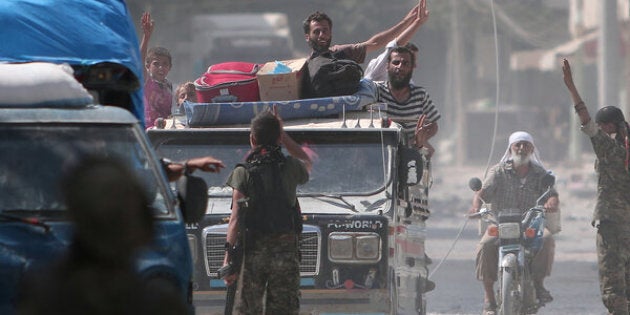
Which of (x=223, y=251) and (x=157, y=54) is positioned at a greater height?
(x=157, y=54)

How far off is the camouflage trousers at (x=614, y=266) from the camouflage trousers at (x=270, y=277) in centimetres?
325

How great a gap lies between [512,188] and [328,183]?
2.76 meters

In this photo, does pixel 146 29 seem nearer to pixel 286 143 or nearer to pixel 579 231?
pixel 286 143

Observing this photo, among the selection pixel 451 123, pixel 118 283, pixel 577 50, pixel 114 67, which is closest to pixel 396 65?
pixel 114 67

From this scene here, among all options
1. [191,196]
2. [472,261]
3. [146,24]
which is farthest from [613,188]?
[472,261]

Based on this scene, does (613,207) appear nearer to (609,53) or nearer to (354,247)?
(354,247)

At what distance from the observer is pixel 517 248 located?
37.7 ft

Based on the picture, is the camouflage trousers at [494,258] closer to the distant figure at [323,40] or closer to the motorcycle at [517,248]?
the motorcycle at [517,248]

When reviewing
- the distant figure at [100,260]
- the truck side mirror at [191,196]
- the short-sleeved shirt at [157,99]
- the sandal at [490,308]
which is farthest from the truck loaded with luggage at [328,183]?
the distant figure at [100,260]

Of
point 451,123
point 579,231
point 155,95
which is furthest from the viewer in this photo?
point 451,123

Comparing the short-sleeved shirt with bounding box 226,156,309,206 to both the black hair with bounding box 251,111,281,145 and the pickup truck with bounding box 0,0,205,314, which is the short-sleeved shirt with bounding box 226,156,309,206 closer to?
the black hair with bounding box 251,111,281,145

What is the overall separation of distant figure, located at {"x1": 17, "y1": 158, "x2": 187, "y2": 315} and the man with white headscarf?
8016 millimetres

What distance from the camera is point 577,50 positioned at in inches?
1885

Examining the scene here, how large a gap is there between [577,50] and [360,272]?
39.8m
